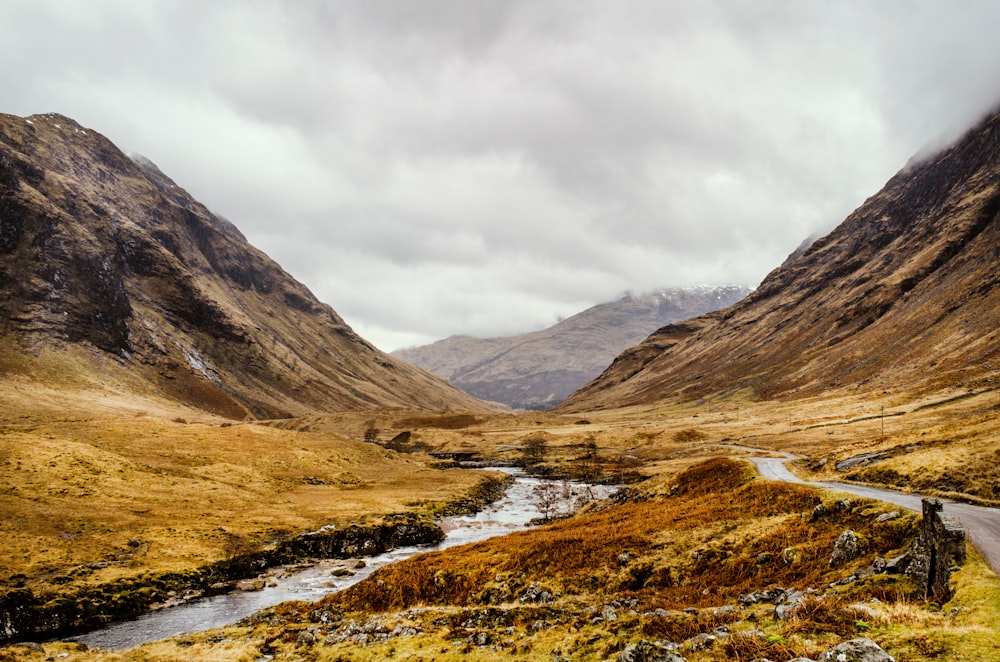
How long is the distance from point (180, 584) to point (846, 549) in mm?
46933

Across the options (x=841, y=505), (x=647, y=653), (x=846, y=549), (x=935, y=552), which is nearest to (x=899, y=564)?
(x=935, y=552)

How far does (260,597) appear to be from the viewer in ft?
136

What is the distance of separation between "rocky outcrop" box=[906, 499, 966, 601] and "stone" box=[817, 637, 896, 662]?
6.96 m

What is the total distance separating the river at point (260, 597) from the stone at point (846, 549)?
3536 centimetres

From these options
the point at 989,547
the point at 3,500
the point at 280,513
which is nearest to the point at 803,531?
the point at 989,547

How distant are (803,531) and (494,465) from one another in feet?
423

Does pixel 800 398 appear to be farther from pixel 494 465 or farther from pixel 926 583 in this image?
pixel 926 583

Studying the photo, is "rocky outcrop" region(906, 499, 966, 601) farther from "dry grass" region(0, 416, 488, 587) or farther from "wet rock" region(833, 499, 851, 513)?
"dry grass" region(0, 416, 488, 587)

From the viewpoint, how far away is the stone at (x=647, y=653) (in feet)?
53.1

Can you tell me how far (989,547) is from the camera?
2131 cm

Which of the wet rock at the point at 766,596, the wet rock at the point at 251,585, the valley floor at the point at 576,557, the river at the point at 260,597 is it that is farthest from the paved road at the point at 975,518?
the wet rock at the point at 251,585

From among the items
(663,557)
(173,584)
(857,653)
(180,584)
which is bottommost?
(180,584)

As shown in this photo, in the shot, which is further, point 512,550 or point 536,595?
point 512,550

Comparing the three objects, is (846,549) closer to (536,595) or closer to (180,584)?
(536,595)
